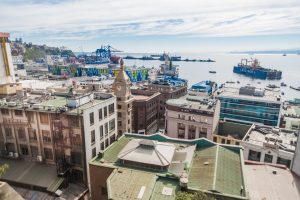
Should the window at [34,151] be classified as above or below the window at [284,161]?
above

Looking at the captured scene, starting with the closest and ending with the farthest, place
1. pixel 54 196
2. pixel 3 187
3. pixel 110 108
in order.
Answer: pixel 3 187
pixel 54 196
pixel 110 108

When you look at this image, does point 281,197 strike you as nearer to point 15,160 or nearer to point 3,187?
point 3,187

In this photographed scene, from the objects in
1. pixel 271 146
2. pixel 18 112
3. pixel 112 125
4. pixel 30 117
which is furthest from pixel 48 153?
pixel 271 146

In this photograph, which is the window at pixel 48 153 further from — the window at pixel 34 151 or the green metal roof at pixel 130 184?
the green metal roof at pixel 130 184

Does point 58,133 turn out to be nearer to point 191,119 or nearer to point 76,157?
point 76,157

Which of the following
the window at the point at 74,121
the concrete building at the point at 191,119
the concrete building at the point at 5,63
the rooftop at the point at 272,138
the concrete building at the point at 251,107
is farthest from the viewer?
the concrete building at the point at 251,107

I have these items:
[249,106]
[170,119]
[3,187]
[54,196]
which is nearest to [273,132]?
[170,119]

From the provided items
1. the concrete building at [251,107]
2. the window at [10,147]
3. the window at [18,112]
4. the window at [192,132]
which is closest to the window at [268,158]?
the window at [192,132]
